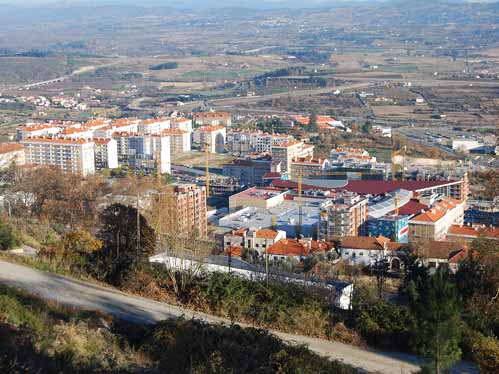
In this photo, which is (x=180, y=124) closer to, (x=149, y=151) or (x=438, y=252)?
(x=149, y=151)

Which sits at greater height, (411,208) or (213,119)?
(411,208)

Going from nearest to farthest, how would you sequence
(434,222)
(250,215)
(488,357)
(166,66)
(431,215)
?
(488,357) < (434,222) < (431,215) < (250,215) < (166,66)

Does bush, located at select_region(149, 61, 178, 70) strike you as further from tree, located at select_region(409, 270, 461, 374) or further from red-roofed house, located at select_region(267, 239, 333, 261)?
tree, located at select_region(409, 270, 461, 374)

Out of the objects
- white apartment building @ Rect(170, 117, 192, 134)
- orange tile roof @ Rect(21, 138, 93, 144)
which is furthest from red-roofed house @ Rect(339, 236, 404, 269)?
white apartment building @ Rect(170, 117, 192, 134)

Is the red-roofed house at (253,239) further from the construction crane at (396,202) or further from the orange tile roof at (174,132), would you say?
the orange tile roof at (174,132)

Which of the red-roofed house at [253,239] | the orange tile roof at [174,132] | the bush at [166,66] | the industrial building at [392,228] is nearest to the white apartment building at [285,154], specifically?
the orange tile roof at [174,132]

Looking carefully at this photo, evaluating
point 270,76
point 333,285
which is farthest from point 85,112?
point 333,285

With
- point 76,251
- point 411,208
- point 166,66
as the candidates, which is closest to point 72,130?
point 411,208
